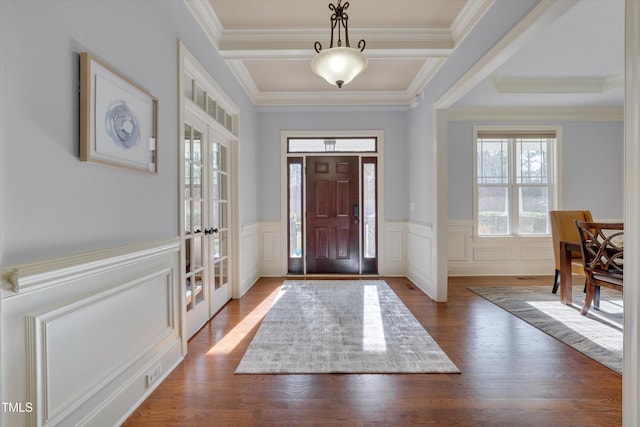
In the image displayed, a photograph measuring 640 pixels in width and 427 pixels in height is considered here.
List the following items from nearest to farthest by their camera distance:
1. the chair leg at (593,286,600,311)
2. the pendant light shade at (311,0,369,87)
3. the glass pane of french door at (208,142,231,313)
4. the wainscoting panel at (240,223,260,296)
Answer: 1. the pendant light shade at (311,0,369,87)
2. the glass pane of french door at (208,142,231,313)
3. the chair leg at (593,286,600,311)
4. the wainscoting panel at (240,223,260,296)

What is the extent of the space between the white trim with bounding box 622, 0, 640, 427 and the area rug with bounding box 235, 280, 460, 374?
104 cm

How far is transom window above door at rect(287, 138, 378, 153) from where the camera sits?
536 centimetres

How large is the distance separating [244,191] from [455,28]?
3.01 m

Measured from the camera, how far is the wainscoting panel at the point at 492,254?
207 inches

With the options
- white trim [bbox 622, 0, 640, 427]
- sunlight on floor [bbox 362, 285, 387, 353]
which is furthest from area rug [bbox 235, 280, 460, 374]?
white trim [bbox 622, 0, 640, 427]

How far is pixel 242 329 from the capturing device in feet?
9.93

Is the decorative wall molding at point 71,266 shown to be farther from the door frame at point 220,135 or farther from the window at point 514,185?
the window at point 514,185

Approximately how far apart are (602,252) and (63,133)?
4.15 m

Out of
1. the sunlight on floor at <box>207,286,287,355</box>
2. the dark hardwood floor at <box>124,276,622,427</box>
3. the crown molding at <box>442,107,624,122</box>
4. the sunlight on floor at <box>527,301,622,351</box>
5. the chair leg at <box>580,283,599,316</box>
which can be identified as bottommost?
the dark hardwood floor at <box>124,276,622,427</box>

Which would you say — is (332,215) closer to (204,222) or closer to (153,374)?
(204,222)

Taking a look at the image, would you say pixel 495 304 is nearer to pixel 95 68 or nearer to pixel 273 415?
pixel 273 415

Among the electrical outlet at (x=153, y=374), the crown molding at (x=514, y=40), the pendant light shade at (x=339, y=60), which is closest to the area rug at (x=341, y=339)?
the electrical outlet at (x=153, y=374)

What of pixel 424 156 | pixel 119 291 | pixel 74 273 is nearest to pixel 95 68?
pixel 74 273

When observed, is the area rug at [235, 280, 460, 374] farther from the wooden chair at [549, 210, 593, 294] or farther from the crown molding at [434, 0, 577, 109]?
the crown molding at [434, 0, 577, 109]
